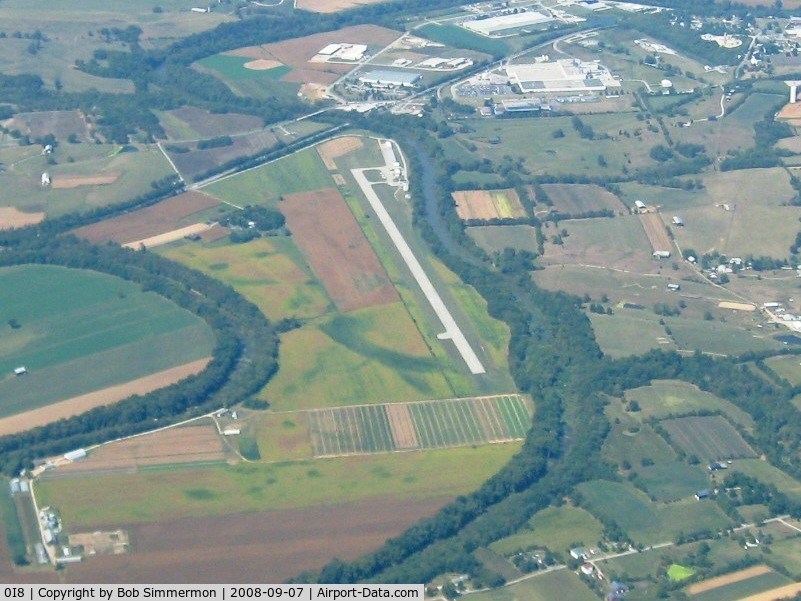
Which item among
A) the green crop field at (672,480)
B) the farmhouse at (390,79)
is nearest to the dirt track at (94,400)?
the green crop field at (672,480)

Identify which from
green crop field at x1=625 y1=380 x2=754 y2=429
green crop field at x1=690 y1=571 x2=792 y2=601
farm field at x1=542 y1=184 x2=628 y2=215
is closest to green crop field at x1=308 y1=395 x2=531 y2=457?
green crop field at x1=625 y1=380 x2=754 y2=429

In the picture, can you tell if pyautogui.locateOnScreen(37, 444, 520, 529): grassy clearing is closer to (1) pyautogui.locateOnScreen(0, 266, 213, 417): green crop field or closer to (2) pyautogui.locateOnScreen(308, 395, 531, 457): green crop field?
(2) pyautogui.locateOnScreen(308, 395, 531, 457): green crop field

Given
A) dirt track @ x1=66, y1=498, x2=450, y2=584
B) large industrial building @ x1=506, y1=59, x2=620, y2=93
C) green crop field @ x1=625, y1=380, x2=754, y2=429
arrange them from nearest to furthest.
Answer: dirt track @ x1=66, y1=498, x2=450, y2=584 → green crop field @ x1=625, y1=380, x2=754, y2=429 → large industrial building @ x1=506, y1=59, x2=620, y2=93

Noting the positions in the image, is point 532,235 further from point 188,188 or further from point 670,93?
point 670,93

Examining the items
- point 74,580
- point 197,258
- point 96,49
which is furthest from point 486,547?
point 96,49

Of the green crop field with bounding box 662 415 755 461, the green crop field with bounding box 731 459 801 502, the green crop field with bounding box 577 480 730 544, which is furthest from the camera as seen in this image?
the green crop field with bounding box 662 415 755 461

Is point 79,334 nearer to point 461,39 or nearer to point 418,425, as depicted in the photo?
point 418,425

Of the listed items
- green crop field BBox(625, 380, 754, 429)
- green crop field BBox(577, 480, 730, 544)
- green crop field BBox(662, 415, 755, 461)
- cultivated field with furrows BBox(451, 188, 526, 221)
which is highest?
green crop field BBox(577, 480, 730, 544)
